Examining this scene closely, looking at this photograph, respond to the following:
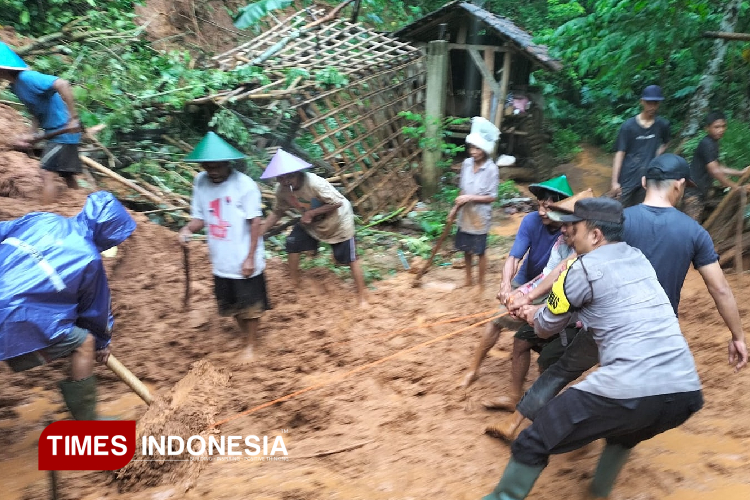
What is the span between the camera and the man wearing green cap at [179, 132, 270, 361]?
12.8ft

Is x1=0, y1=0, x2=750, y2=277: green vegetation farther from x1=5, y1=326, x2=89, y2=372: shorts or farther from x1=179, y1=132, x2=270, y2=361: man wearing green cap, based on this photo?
x1=5, y1=326, x2=89, y2=372: shorts

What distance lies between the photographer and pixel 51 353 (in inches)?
113

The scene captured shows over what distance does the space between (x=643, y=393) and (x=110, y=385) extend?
3581 millimetres

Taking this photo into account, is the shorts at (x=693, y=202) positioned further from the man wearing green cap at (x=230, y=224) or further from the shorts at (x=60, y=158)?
the shorts at (x=60, y=158)

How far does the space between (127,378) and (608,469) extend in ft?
9.50

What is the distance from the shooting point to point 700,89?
7.96m

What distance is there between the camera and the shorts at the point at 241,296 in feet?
13.8

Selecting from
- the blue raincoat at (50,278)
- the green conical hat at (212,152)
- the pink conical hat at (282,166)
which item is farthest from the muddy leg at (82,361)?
the pink conical hat at (282,166)

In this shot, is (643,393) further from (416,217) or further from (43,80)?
(416,217)

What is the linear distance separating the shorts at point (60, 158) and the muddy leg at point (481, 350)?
4.12 meters

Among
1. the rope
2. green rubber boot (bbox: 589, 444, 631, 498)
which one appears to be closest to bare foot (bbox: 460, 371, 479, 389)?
the rope

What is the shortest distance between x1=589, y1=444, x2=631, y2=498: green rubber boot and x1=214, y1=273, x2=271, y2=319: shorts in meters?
2.70

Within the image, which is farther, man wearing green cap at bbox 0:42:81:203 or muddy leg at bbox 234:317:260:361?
man wearing green cap at bbox 0:42:81:203

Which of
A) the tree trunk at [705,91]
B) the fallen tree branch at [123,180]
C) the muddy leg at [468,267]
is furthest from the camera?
the tree trunk at [705,91]
